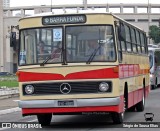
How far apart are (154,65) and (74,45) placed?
2762 centimetres

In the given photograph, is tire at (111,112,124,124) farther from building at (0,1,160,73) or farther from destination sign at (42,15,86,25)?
building at (0,1,160,73)

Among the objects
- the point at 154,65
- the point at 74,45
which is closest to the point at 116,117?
the point at 74,45

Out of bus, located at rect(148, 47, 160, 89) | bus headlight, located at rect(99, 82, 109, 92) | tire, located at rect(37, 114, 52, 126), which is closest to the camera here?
bus headlight, located at rect(99, 82, 109, 92)

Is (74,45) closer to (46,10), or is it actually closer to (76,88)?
(76,88)

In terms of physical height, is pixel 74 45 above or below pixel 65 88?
above

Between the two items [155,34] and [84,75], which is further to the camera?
[155,34]

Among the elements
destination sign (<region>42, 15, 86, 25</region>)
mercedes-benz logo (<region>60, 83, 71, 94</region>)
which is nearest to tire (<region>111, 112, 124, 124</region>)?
mercedes-benz logo (<region>60, 83, 71, 94</region>)

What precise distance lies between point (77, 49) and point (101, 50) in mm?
633

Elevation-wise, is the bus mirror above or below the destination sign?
below

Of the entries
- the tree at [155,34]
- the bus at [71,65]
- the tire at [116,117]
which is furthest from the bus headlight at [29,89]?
the tree at [155,34]

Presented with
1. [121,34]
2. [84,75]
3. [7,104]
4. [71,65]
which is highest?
[121,34]

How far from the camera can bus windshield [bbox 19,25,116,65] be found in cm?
1366

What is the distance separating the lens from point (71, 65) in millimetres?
13562

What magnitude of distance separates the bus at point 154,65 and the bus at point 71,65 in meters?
26.3
